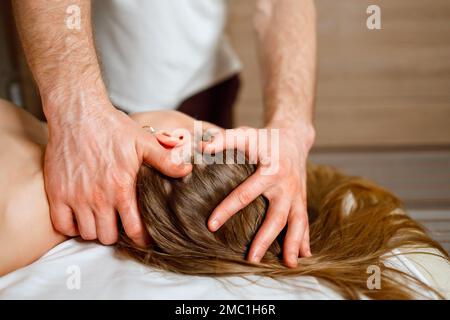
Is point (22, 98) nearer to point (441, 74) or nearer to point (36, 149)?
point (36, 149)

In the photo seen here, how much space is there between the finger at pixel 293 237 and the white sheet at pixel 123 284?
5 cm

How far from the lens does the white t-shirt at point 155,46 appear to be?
5.44 ft

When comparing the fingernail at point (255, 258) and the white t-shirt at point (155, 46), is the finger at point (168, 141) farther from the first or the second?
the white t-shirt at point (155, 46)

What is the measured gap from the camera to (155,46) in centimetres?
169

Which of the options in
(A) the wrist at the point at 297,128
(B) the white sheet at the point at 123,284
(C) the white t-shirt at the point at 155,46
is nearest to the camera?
(B) the white sheet at the point at 123,284

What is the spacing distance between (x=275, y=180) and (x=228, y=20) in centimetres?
185

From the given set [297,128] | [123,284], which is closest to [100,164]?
[123,284]

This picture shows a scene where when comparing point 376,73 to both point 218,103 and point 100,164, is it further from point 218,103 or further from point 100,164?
point 100,164

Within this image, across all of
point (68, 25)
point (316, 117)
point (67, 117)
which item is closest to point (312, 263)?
point (67, 117)

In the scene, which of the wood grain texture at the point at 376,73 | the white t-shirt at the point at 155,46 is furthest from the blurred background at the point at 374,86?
the white t-shirt at the point at 155,46

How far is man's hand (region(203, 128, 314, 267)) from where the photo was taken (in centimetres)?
91

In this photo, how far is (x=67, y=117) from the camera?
0.94 meters

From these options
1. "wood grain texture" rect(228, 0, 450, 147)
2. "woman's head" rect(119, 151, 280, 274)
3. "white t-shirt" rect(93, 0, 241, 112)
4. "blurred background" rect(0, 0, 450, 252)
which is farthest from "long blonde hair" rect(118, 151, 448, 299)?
"wood grain texture" rect(228, 0, 450, 147)

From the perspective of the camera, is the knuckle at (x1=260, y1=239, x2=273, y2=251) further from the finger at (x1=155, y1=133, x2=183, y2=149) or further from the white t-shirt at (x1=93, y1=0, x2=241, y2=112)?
the white t-shirt at (x1=93, y1=0, x2=241, y2=112)
